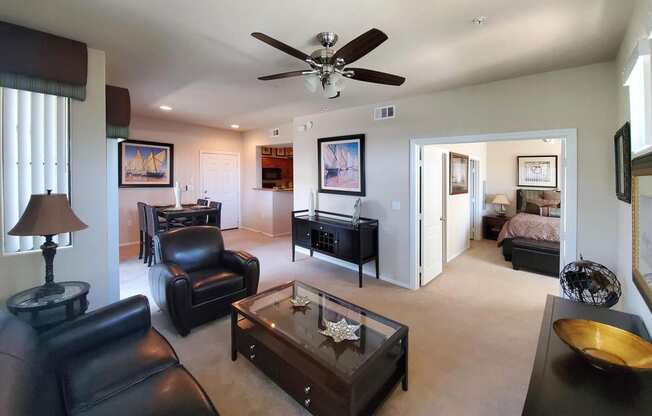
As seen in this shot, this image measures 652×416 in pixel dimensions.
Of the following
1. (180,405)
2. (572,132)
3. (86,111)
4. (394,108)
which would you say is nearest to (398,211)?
(394,108)

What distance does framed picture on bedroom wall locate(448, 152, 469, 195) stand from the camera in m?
5.00

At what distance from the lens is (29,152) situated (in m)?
2.35

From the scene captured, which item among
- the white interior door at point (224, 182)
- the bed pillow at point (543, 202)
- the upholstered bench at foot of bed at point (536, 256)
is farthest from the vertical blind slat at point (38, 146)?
the bed pillow at point (543, 202)

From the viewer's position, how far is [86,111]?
254 cm

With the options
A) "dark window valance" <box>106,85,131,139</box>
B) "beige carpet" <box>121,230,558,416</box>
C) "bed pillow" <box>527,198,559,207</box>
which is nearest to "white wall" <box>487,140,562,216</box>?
"bed pillow" <box>527,198,559,207</box>

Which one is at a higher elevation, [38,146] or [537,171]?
[537,171]

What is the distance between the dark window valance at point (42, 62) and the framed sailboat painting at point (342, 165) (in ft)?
10.6

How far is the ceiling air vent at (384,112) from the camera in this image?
4074 millimetres

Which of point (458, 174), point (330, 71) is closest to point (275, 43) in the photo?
point (330, 71)

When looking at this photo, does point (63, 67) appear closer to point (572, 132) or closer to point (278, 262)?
point (278, 262)

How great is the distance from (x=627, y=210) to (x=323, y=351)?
2512 mm

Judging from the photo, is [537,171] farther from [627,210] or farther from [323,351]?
[323,351]

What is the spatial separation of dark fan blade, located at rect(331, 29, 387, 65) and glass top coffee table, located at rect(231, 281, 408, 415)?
1907 millimetres

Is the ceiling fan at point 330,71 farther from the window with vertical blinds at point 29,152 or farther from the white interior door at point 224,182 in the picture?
the white interior door at point 224,182
